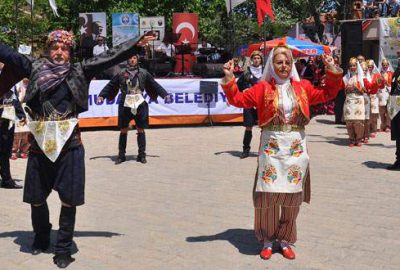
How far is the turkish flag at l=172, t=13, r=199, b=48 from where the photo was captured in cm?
2170

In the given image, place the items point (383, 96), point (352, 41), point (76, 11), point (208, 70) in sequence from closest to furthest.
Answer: point (383, 96)
point (352, 41)
point (208, 70)
point (76, 11)

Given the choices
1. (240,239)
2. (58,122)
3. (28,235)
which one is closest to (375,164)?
(240,239)

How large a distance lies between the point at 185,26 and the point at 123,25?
8.03 ft

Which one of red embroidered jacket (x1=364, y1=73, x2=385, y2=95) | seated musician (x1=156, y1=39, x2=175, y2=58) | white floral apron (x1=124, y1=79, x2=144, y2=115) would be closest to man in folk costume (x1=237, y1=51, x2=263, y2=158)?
white floral apron (x1=124, y1=79, x2=144, y2=115)

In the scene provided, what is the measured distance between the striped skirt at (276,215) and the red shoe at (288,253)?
3.0 inches

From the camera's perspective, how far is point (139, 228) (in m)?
5.59

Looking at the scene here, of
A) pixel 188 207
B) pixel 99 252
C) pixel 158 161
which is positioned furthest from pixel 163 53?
pixel 99 252

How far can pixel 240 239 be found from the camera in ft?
17.2

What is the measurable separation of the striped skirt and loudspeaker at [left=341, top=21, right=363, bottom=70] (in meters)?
A: 10.6

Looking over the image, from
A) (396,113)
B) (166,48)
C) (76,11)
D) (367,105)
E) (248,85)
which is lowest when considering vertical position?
(367,105)

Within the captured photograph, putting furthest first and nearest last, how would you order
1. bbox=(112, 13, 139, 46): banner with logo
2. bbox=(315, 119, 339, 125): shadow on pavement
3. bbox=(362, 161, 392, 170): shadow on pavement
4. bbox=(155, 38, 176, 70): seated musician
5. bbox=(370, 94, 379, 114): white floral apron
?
bbox=(112, 13, 139, 46): banner with logo < bbox=(155, 38, 176, 70): seated musician < bbox=(315, 119, 339, 125): shadow on pavement < bbox=(370, 94, 379, 114): white floral apron < bbox=(362, 161, 392, 170): shadow on pavement

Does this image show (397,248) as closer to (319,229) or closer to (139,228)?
(319,229)

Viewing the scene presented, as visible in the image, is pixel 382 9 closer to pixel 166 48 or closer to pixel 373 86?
pixel 166 48

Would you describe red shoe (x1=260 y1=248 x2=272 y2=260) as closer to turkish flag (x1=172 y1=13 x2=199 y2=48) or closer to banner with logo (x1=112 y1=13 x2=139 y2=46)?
banner with logo (x1=112 y1=13 x2=139 y2=46)
